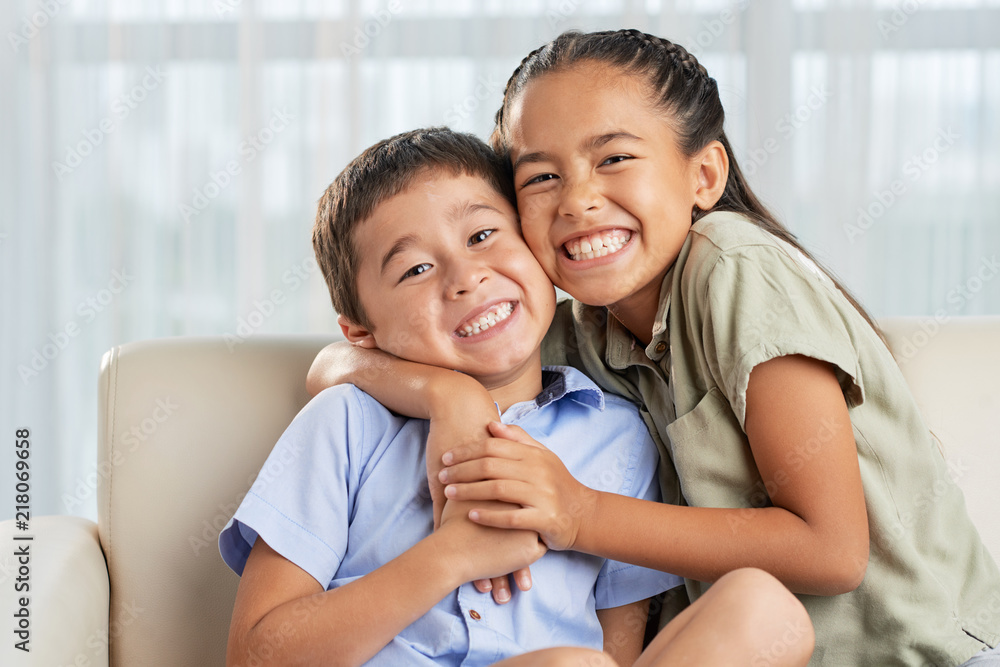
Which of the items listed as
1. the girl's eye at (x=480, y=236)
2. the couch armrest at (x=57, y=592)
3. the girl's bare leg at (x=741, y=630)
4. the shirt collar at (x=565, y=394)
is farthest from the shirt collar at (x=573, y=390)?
the couch armrest at (x=57, y=592)

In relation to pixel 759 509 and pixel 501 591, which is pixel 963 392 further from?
pixel 501 591

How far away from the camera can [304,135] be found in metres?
2.57

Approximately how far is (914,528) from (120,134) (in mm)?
2421

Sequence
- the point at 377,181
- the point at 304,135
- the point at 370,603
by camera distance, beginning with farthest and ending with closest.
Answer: the point at 304,135
the point at 377,181
the point at 370,603

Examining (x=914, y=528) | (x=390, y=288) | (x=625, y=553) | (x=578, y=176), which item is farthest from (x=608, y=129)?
(x=914, y=528)

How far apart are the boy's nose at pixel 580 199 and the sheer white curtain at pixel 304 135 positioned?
1519 mm

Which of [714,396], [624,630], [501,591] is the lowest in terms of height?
[624,630]

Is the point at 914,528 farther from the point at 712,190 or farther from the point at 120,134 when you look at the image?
the point at 120,134

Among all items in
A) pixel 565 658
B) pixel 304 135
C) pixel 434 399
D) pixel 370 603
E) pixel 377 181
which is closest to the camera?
pixel 565 658

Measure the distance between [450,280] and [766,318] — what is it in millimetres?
393

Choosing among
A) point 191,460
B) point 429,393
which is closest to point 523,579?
point 429,393

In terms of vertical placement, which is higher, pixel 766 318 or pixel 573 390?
pixel 766 318

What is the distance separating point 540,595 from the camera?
1056 mm

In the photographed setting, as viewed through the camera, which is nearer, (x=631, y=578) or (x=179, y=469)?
(x=631, y=578)
